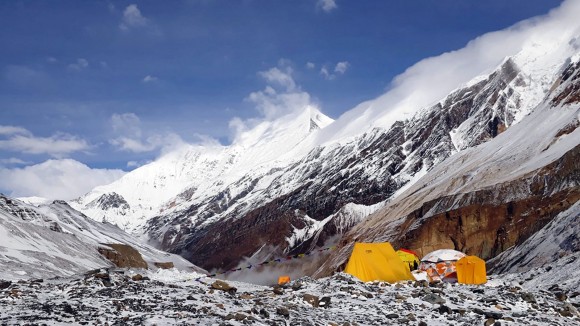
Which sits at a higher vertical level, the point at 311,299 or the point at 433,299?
the point at 311,299

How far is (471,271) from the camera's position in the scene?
141 feet

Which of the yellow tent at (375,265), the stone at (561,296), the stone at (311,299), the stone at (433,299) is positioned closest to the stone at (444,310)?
the stone at (433,299)

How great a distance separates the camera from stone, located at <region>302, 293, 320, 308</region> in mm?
22047

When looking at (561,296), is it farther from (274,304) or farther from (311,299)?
(274,304)

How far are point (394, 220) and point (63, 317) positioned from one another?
130730 millimetres

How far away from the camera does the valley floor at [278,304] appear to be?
17062mm

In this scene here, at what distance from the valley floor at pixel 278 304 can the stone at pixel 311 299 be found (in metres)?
0.04

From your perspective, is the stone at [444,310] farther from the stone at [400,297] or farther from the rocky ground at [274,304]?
the stone at [400,297]

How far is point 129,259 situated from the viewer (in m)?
111

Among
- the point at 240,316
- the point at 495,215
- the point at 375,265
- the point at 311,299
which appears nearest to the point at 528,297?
the point at 311,299

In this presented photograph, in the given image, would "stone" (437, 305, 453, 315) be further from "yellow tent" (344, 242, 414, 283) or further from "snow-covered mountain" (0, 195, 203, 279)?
"snow-covered mountain" (0, 195, 203, 279)

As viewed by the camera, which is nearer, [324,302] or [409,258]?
[324,302]

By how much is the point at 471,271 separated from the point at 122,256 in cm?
7981

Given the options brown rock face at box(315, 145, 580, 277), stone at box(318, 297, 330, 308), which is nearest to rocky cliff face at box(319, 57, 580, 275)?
brown rock face at box(315, 145, 580, 277)
